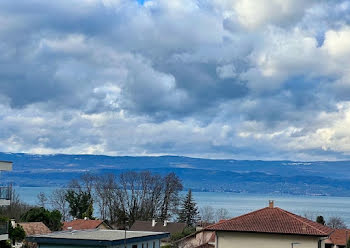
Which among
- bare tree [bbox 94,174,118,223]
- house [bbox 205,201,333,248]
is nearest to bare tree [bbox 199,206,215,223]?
bare tree [bbox 94,174,118,223]

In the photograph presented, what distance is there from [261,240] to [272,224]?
150 cm

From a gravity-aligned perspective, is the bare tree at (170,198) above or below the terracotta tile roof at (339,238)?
above

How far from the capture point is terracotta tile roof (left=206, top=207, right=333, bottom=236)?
3944 cm

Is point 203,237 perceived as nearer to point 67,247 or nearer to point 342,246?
point 342,246

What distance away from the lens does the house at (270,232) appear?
39281mm

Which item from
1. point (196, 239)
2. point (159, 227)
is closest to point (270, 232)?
point (196, 239)

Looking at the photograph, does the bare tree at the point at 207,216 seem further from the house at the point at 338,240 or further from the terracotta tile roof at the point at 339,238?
the house at the point at 338,240

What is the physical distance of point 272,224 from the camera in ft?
134

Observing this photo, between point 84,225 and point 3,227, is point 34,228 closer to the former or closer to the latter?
point 84,225

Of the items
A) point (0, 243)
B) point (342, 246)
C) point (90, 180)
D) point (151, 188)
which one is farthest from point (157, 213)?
point (0, 243)

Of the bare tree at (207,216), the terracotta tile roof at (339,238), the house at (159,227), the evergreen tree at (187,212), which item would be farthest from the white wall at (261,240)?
the bare tree at (207,216)

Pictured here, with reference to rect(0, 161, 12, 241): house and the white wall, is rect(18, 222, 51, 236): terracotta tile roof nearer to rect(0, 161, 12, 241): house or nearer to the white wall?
rect(0, 161, 12, 241): house

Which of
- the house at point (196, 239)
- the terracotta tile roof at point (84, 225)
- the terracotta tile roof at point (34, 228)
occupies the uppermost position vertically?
the terracotta tile roof at point (84, 225)

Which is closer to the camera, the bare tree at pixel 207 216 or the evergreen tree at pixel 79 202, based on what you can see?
the evergreen tree at pixel 79 202
